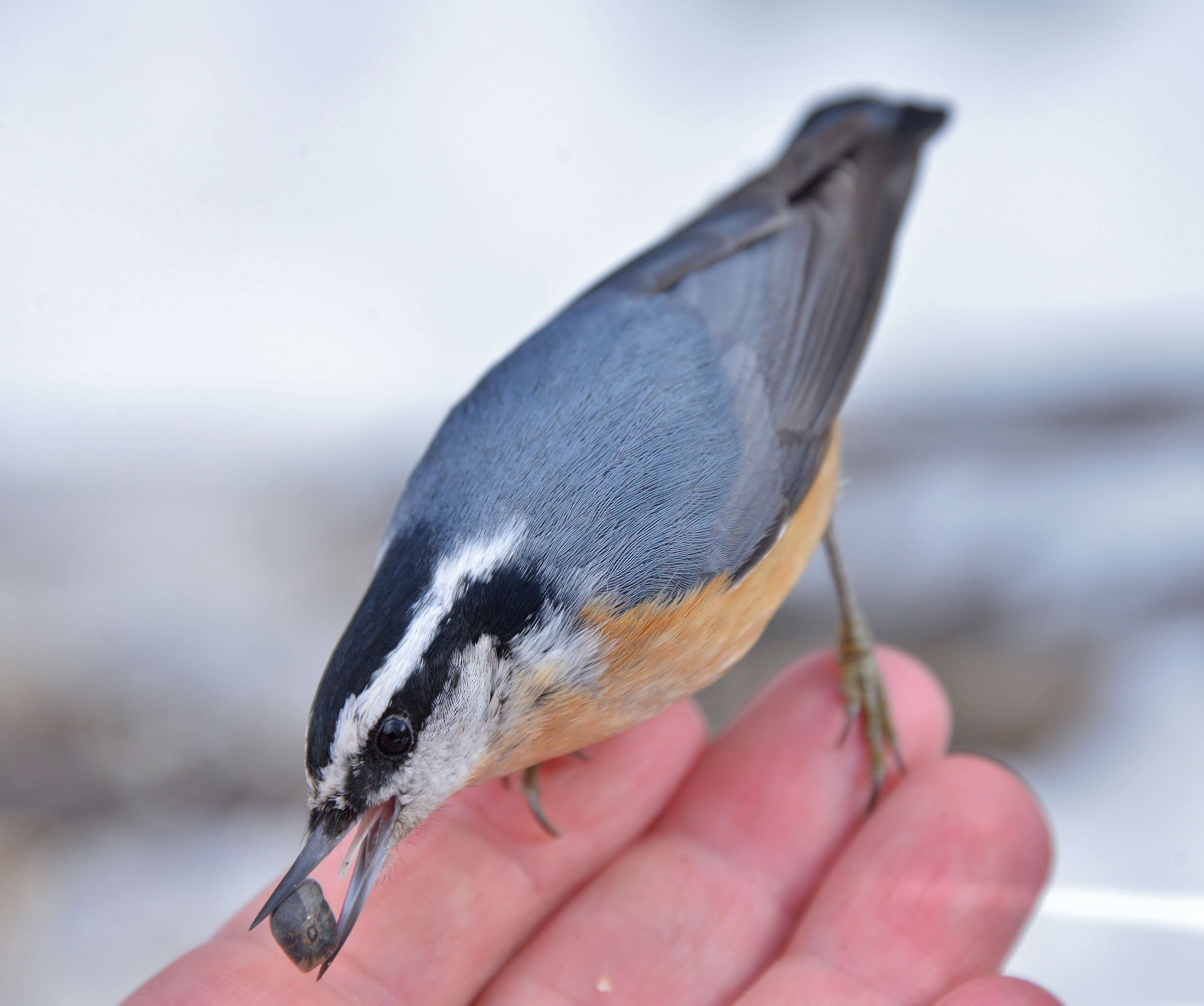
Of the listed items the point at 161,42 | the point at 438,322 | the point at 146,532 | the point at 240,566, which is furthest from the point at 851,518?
the point at 161,42

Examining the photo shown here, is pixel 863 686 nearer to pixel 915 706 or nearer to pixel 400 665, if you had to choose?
pixel 915 706

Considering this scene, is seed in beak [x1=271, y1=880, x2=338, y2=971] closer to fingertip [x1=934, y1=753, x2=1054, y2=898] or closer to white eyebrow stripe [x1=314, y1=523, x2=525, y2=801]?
white eyebrow stripe [x1=314, y1=523, x2=525, y2=801]

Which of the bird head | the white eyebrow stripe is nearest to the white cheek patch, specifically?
the bird head

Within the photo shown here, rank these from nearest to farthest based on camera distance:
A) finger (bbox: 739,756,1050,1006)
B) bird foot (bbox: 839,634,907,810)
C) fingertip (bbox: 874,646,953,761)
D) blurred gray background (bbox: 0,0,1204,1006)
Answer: finger (bbox: 739,756,1050,1006) < bird foot (bbox: 839,634,907,810) < fingertip (bbox: 874,646,953,761) < blurred gray background (bbox: 0,0,1204,1006)

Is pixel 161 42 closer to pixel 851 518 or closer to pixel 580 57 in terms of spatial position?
pixel 580 57

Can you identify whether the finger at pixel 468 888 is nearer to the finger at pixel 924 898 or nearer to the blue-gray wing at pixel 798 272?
the finger at pixel 924 898

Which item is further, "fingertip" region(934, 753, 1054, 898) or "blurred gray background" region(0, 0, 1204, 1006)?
"blurred gray background" region(0, 0, 1204, 1006)

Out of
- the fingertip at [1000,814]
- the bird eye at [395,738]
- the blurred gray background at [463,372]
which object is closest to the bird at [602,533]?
the bird eye at [395,738]
